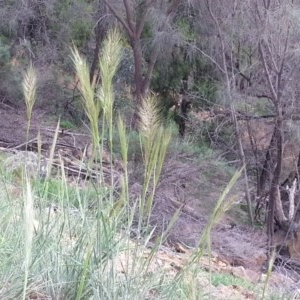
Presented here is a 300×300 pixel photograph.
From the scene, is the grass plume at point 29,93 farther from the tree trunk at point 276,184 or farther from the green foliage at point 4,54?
the green foliage at point 4,54

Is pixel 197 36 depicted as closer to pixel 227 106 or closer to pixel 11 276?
pixel 227 106

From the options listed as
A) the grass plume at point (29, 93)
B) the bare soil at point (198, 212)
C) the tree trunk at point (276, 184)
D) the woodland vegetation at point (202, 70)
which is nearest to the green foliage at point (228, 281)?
the bare soil at point (198, 212)

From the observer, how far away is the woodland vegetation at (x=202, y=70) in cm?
1071

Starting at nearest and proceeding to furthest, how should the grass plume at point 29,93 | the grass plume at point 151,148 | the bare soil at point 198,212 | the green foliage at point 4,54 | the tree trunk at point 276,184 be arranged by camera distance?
1. the grass plume at point 151,148
2. the grass plume at point 29,93
3. the bare soil at point 198,212
4. the tree trunk at point 276,184
5. the green foliage at point 4,54

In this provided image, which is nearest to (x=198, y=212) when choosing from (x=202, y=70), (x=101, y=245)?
(x=101, y=245)

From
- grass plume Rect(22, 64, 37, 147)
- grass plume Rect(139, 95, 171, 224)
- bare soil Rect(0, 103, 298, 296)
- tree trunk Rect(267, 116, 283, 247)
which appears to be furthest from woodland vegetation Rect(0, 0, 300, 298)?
grass plume Rect(139, 95, 171, 224)

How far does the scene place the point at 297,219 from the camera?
10805mm

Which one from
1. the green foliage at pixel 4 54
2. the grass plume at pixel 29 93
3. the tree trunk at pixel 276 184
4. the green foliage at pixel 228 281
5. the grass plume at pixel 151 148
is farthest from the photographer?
the green foliage at pixel 4 54

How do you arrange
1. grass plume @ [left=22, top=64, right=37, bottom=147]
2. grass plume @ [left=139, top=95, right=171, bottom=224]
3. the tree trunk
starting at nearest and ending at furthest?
1. grass plume @ [left=139, top=95, right=171, bottom=224]
2. grass plume @ [left=22, top=64, right=37, bottom=147]
3. the tree trunk

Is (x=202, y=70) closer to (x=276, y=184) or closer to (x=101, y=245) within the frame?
(x=276, y=184)

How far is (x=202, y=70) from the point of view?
1534cm

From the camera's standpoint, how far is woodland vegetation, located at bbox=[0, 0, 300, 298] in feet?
35.1

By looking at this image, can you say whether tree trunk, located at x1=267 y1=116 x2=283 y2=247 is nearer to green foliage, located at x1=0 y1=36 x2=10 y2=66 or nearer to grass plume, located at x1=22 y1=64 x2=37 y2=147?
green foliage, located at x1=0 y1=36 x2=10 y2=66

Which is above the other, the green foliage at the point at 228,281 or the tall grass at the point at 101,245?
the tall grass at the point at 101,245
